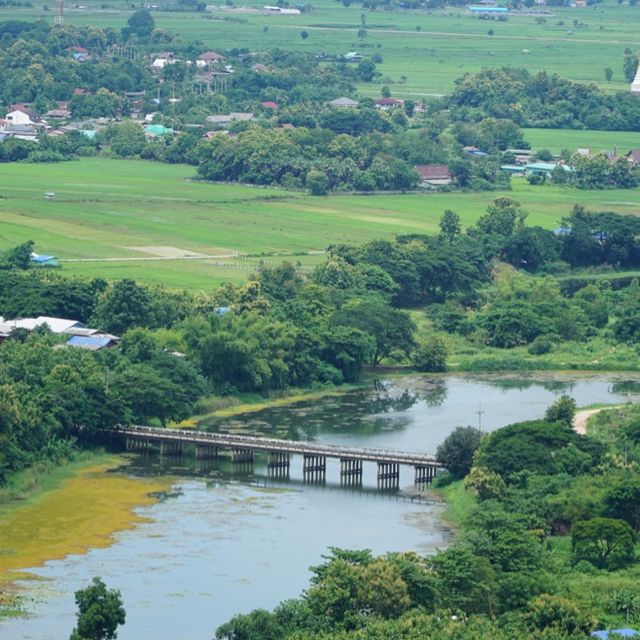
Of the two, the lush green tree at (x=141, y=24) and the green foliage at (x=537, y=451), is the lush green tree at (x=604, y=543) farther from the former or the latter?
the lush green tree at (x=141, y=24)

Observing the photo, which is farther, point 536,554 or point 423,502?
point 423,502

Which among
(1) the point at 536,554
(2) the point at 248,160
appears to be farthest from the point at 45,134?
(1) the point at 536,554

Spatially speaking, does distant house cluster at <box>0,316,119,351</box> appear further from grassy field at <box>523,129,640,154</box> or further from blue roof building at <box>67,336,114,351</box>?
grassy field at <box>523,129,640,154</box>

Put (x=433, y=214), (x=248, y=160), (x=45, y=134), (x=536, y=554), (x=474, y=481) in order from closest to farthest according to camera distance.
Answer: (x=536, y=554) < (x=474, y=481) < (x=433, y=214) < (x=248, y=160) < (x=45, y=134)

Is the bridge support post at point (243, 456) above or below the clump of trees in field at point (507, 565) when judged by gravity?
below

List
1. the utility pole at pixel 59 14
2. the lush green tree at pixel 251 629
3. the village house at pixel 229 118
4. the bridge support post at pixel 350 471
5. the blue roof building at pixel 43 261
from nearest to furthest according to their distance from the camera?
the lush green tree at pixel 251 629 → the bridge support post at pixel 350 471 → the blue roof building at pixel 43 261 → the village house at pixel 229 118 → the utility pole at pixel 59 14

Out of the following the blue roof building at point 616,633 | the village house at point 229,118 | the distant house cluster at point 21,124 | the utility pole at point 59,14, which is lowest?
the distant house cluster at point 21,124

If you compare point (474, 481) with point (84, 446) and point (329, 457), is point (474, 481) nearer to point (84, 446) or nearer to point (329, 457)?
point (329, 457)

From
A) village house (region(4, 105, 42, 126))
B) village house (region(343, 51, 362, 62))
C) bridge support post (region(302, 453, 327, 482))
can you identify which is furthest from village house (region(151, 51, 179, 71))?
bridge support post (region(302, 453, 327, 482))

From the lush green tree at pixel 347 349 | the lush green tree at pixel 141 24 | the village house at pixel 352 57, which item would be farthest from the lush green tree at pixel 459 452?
the lush green tree at pixel 141 24
